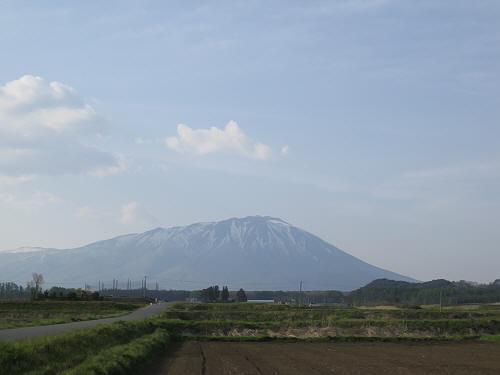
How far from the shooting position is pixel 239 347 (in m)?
32.1

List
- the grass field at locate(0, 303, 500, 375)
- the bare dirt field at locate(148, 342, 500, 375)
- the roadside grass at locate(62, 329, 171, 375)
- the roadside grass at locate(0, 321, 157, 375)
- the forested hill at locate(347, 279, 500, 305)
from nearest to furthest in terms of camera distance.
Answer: the roadside grass at locate(0, 321, 157, 375) < the roadside grass at locate(62, 329, 171, 375) < the grass field at locate(0, 303, 500, 375) < the bare dirt field at locate(148, 342, 500, 375) < the forested hill at locate(347, 279, 500, 305)

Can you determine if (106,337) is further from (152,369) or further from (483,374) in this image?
(483,374)

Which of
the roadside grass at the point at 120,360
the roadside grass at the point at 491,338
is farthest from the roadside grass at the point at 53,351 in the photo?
the roadside grass at the point at 491,338

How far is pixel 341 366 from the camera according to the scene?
70.4ft

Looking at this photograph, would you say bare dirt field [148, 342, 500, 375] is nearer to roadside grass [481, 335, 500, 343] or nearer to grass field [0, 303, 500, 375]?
grass field [0, 303, 500, 375]

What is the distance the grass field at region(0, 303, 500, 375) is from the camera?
17.4 m

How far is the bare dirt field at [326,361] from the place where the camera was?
2000 centimetres

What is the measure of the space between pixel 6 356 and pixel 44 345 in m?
3.15

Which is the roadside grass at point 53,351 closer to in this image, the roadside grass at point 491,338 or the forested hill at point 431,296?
the roadside grass at point 491,338

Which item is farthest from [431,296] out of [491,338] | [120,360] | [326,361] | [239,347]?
[120,360]

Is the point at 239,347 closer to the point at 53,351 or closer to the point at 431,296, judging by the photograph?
the point at 53,351

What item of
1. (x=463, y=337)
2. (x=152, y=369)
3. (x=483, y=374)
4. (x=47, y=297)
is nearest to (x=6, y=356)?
(x=152, y=369)

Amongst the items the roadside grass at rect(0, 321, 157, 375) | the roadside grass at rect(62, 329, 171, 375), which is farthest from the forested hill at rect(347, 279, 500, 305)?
the roadside grass at rect(0, 321, 157, 375)

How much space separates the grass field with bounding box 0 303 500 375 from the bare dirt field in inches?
1.6
